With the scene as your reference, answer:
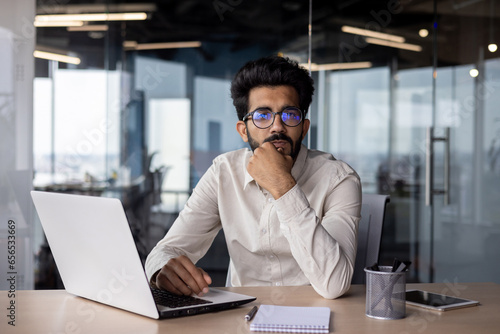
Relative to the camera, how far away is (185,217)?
1.99 meters

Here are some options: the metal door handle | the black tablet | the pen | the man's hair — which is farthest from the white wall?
the metal door handle

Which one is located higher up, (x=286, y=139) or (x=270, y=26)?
(x=270, y=26)

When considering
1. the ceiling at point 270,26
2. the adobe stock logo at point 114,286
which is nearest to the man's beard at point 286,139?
the adobe stock logo at point 114,286

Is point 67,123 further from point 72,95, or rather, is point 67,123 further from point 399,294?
point 399,294

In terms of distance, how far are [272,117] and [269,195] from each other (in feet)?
0.89

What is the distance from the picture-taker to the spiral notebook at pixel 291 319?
1178 millimetres

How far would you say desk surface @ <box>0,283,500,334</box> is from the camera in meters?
1.20

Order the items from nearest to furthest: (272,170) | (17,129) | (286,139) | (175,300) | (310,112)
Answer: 1. (175,300)
2. (272,170)
3. (286,139)
4. (17,129)
5. (310,112)

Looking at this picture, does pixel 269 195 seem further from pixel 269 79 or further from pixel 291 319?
pixel 291 319

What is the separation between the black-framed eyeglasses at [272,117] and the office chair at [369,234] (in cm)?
44

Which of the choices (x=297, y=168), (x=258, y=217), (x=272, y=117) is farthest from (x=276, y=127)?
(x=258, y=217)

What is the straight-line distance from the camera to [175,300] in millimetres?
1405

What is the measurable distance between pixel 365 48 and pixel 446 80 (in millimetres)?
687

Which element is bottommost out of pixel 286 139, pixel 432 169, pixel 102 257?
pixel 102 257
